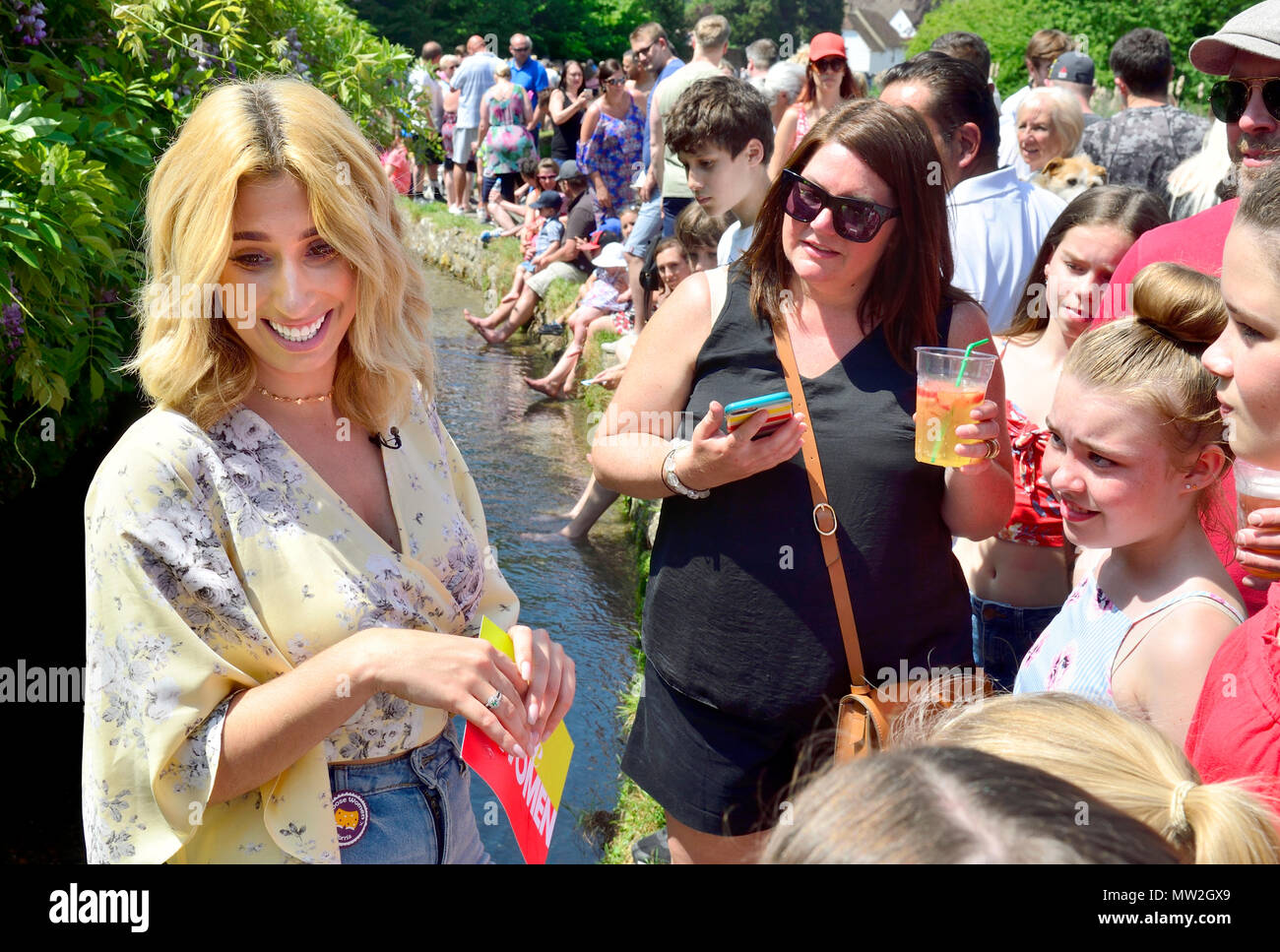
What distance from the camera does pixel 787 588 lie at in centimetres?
232

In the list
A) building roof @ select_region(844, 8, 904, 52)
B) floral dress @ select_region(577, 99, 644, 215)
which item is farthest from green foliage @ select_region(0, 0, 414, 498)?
building roof @ select_region(844, 8, 904, 52)

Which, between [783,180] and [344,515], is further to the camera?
[783,180]

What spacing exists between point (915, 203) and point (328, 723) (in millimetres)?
1689

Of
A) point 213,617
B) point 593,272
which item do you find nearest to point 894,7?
point 593,272

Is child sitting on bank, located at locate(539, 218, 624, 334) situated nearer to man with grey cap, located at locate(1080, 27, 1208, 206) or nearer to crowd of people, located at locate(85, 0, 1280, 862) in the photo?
man with grey cap, located at locate(1080, 27, 1208, 206)

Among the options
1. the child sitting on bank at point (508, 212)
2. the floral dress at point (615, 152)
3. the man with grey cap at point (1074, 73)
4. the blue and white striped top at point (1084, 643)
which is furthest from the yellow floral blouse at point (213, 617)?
the child sitting on bank at point (508, 212)

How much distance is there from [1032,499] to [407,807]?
174 centimetres

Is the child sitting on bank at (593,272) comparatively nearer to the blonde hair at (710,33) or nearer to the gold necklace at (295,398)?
the blonde hair at (710,33)

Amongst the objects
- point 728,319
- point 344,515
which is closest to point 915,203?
point 728,319

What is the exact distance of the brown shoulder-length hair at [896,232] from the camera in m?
2.39
